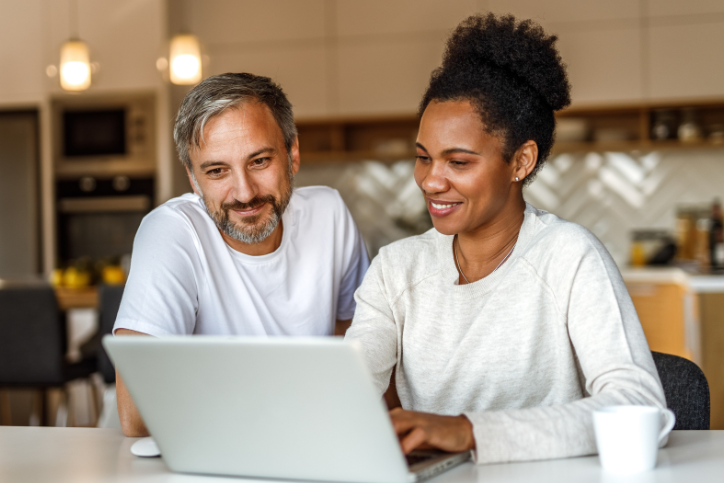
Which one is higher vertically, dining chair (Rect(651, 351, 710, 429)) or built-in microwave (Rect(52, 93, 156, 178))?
built-in microwave (Rect(52, 93, 156, 178))

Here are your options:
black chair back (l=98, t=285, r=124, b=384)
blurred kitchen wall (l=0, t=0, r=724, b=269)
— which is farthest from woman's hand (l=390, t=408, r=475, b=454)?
blurred kitchen wall (l=0, t=0, r=724, b=269)

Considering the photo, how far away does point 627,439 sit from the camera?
90 cm

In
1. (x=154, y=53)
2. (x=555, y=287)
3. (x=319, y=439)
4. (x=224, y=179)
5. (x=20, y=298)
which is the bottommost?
(x=20, y=298)

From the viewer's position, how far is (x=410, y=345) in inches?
55.0

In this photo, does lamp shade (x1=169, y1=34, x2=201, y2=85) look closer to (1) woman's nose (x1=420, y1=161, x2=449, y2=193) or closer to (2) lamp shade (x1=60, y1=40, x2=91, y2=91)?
(2) lamp shade (x1=60, y1=40, x2=91, y2=91)

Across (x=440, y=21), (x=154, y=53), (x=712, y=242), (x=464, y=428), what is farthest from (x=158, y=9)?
(x=464, y=428)

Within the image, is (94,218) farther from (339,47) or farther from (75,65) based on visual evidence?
(339,47)

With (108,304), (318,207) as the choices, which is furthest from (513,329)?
(108,304)

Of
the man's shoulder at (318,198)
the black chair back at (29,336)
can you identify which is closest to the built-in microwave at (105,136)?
the black chair back at (29,336)

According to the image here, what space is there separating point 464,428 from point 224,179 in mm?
832

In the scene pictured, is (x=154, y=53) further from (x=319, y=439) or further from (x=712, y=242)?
(x=319, y=439)

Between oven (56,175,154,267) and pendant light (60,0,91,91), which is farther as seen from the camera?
oven (56,175,154,267)

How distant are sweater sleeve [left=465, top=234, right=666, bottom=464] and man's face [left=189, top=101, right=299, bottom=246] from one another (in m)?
0.63

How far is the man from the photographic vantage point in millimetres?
1514
